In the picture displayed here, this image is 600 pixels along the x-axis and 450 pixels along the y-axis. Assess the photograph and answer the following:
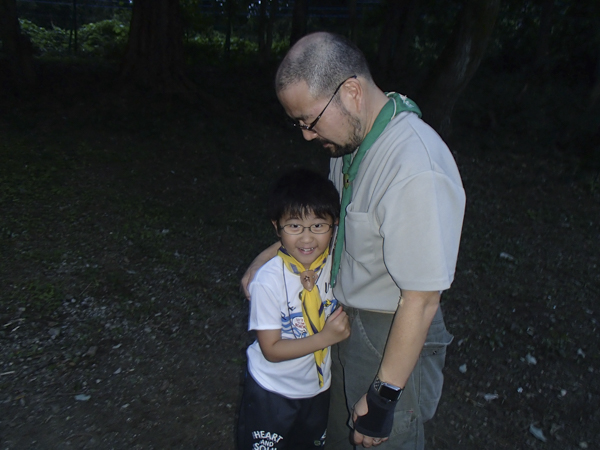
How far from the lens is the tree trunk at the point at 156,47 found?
8359mm

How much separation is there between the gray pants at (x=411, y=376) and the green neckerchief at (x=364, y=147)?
0.78ft

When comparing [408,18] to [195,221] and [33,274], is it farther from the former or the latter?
[33,274]

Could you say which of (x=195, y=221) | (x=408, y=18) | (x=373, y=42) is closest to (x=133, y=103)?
(x=195, y=221)

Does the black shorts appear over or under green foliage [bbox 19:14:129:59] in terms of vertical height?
over

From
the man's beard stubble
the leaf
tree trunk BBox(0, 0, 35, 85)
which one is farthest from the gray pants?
A: tree trunk BBox(0, 0, 35, 85)

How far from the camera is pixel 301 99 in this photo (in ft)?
5.61

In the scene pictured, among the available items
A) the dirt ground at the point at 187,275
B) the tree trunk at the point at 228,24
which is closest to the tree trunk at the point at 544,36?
the dirt ground at the point at 187,275

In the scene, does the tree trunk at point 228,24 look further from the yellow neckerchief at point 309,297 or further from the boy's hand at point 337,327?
the boy's hand at point 337,327

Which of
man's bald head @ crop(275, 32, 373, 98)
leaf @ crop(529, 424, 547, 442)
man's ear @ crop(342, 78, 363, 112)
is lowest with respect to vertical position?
leaf @ crop(529, 424, 547, 442)

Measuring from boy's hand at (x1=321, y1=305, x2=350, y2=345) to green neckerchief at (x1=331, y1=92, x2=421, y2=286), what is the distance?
0.15m

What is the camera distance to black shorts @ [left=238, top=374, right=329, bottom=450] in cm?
209

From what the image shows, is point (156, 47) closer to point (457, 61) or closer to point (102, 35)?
point (457, 61)

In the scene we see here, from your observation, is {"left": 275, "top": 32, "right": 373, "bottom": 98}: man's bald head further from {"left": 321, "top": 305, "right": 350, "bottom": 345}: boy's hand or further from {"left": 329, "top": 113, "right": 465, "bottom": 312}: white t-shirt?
{"left": 321, "top": 305, "right": 350, "bottom": 345}: boy's hand

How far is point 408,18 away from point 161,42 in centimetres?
801
